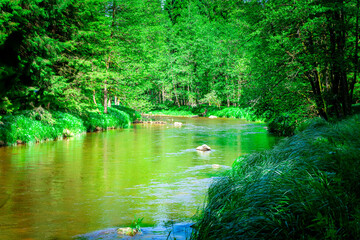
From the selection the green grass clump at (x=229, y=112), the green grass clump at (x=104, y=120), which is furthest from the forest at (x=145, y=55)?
the green grass clump at (x=229, y=112)

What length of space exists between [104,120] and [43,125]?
265 inches

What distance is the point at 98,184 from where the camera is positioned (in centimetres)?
903

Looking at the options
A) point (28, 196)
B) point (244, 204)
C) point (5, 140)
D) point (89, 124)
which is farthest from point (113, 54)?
point (244, 204)

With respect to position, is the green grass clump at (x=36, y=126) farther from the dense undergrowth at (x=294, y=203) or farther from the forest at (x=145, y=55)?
the dense undergrowth at (x=294, y=203)

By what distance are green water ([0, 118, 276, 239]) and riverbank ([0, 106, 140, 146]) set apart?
0.81m

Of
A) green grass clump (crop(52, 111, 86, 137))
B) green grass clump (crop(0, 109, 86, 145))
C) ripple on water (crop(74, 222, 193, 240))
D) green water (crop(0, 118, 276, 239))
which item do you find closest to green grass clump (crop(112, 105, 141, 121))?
green grass clump (crop(52, 111, 86, 137))

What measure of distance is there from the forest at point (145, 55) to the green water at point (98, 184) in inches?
83.5

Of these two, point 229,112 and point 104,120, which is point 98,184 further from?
point 229,112

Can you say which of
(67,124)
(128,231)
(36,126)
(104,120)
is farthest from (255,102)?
(104,120)

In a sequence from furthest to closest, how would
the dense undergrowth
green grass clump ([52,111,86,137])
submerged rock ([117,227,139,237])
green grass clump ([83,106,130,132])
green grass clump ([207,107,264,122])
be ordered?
green grass clump ([207,107,264,122]) < green grass clump ([83,106,130,132]) < green grass clump ([52,111,86,137]) < submerged rock ([117,227,139,237]) < the dense undergrowth

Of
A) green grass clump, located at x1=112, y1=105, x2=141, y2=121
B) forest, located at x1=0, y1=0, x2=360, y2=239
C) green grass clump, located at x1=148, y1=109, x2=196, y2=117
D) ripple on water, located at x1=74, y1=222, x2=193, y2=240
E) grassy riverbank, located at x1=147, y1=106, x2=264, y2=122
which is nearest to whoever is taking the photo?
forest, located at x1=0, y1=0, x2=360, y2=239

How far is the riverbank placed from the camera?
609 inches

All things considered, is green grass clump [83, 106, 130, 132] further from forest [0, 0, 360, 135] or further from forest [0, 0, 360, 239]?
forest [0, 0, 360, 135]

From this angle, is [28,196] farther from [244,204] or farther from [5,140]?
[5,140]
